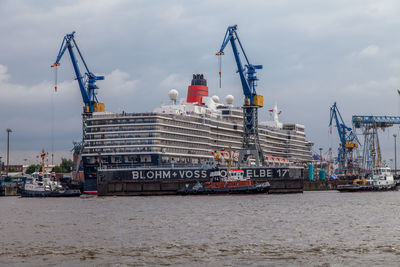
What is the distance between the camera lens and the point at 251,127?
413 feet

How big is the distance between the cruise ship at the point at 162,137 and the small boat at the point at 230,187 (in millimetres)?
5184

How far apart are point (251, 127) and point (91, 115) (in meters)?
36.3

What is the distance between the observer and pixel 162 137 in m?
124

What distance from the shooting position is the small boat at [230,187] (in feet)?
332

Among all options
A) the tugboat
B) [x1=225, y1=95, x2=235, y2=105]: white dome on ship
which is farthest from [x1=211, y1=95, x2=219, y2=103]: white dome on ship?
the tugboat

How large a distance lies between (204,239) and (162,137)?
8562 centimetres

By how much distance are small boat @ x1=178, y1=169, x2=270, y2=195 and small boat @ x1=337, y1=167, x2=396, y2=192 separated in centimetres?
2931

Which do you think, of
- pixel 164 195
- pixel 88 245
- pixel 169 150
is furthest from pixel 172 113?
pixel 88 245

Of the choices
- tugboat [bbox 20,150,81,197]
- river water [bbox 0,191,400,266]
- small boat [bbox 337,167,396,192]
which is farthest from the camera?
small boat [bbox 337,167,396,192]

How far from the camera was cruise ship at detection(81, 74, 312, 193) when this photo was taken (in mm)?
121062

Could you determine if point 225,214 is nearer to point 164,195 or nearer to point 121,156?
point 164,195

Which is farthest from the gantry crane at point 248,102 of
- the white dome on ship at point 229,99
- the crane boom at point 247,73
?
the white dome on ship at point 229,99

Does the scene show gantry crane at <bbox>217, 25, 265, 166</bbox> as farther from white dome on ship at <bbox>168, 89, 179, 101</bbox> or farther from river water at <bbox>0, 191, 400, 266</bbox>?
river water at <bbox>0, 191, 400, 266</bbox>

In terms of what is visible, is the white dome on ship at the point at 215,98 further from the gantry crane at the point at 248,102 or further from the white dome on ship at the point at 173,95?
the gantry crane at the point at 248,102
